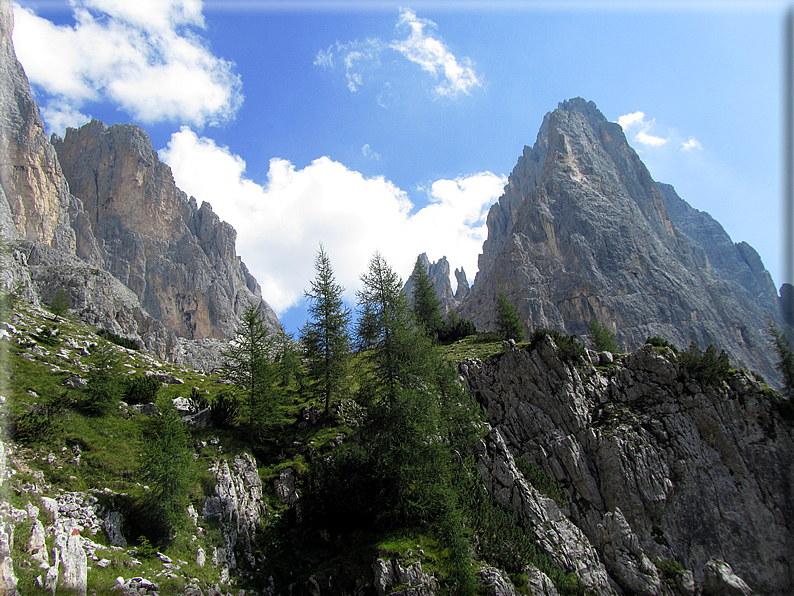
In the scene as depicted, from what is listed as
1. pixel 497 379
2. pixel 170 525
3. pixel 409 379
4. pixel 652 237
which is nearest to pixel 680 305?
pixel 652 237

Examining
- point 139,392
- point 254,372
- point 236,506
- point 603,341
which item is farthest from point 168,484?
point 603,341

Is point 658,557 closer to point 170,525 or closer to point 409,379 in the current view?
point 409,379

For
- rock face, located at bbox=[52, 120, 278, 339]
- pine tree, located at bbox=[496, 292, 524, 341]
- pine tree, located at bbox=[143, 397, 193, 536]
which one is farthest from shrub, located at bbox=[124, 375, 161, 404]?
rock face, located at bbox=[52, 120, 278, 339]

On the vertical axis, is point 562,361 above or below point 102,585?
above

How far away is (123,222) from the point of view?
4941 inches

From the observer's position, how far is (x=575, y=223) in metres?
112

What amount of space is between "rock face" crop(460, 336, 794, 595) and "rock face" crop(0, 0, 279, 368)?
70.1 m

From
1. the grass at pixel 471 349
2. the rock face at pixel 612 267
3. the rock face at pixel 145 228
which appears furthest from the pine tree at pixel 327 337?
the rock face at pixel 145 228

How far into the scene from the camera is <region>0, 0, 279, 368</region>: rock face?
310ft

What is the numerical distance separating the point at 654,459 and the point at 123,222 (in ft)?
499

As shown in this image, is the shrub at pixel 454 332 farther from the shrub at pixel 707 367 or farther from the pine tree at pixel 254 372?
the pine tree at pixel 254 372

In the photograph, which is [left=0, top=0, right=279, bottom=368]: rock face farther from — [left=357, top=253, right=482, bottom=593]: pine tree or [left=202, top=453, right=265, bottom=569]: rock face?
[left=357, top=253, right=482, bottom=593]: pine tree

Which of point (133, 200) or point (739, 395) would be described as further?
point (133, 200)

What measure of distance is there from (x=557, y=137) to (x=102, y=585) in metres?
153
